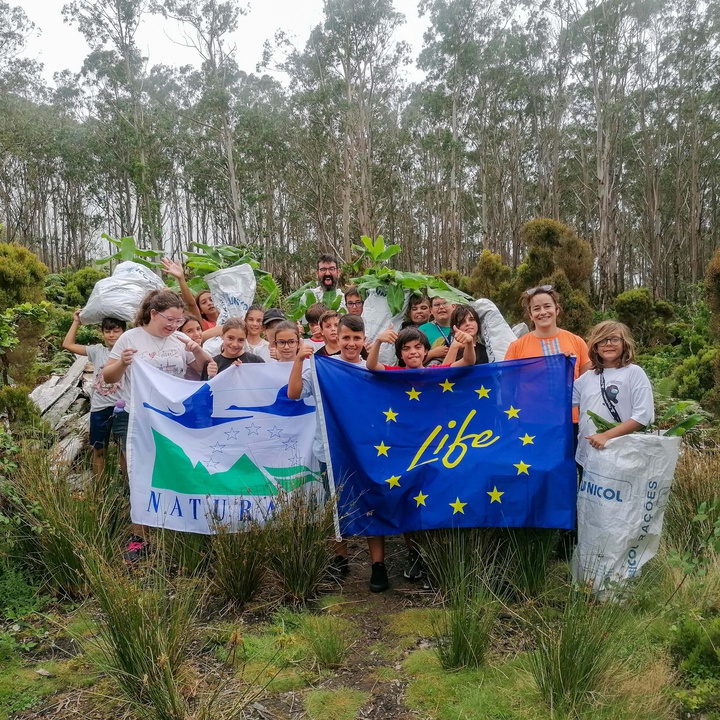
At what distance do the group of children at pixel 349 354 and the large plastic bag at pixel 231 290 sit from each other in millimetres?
1502

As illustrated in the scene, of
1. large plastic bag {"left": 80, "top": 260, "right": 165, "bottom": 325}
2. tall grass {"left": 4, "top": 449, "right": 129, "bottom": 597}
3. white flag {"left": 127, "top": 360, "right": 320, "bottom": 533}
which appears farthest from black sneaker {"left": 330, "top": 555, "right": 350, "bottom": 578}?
large plastic bag {"left": 80, "top": 260, "right": 165, "bottom": 325}

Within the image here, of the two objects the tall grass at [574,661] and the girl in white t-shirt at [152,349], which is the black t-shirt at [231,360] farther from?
the tall grass at [574,661]

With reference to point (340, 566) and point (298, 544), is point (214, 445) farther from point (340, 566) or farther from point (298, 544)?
point (340, 566)

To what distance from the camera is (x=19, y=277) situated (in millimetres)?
6113

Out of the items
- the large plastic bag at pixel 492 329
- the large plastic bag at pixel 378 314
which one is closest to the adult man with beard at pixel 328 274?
the large plastic bag at pixel 378 314

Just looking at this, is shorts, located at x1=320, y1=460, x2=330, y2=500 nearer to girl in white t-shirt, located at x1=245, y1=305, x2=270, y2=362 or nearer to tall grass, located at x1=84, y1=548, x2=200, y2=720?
tall grass, located at x1=84, y1=548, x2=200, y2=720

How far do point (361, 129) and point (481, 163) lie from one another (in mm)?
6649

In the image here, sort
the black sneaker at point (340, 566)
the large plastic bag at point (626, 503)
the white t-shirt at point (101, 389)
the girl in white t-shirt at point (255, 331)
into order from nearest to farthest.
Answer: the large plastic bag at point (626, 503) → the black sneaker at point (340, 566) → the white t-shirt at point (101, 389) → the girl in white t-shirt at point (255, 331)

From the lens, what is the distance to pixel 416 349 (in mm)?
3711

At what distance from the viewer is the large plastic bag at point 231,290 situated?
20.3ft

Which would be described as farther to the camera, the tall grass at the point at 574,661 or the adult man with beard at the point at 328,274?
the adult man with beard at the point at 328,274

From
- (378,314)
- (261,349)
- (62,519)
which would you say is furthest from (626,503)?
(378,314)

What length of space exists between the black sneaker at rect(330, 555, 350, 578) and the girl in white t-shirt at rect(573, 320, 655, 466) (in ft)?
4.89

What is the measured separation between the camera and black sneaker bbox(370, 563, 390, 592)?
3434 mm
